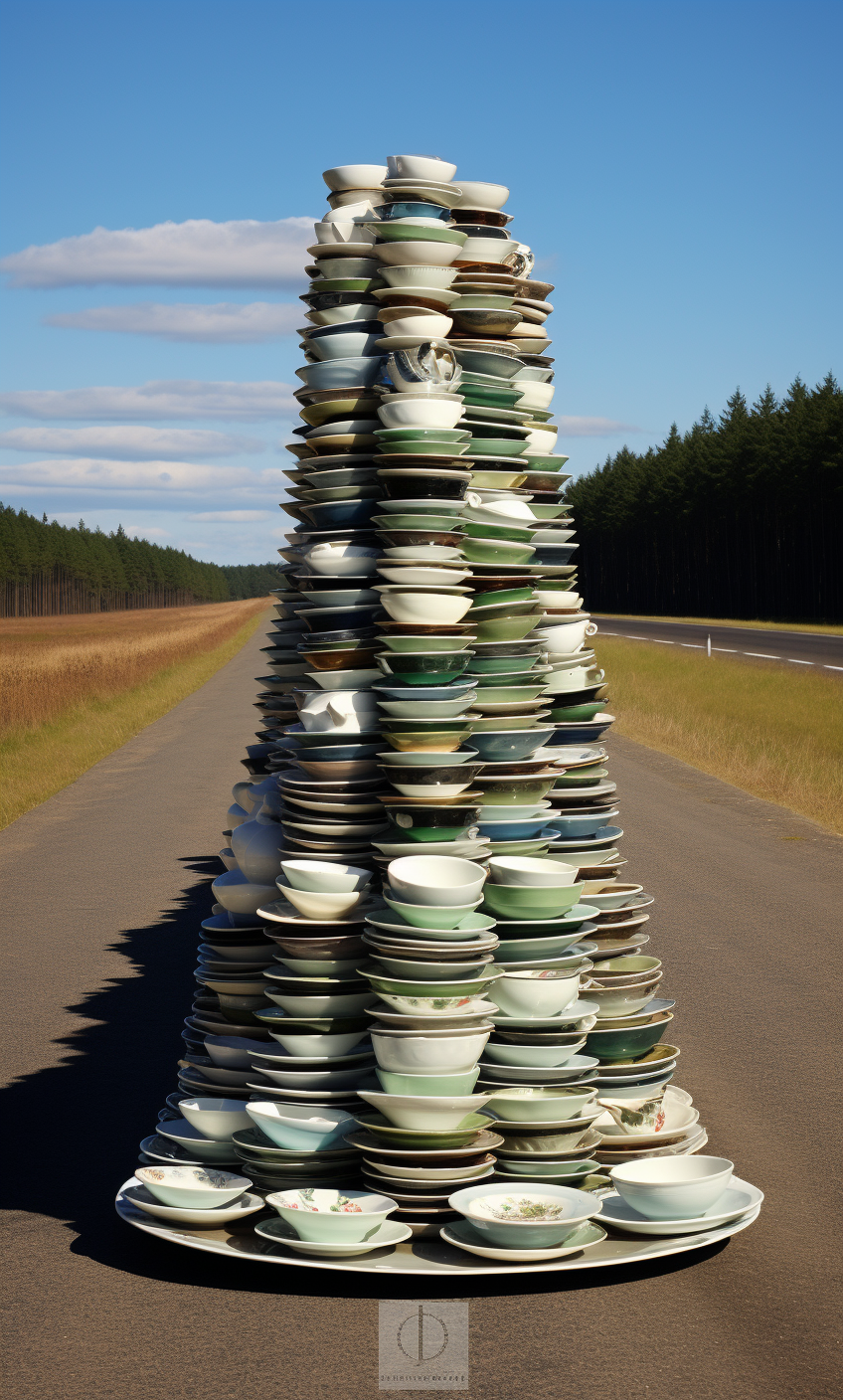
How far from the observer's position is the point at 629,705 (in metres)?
25.0

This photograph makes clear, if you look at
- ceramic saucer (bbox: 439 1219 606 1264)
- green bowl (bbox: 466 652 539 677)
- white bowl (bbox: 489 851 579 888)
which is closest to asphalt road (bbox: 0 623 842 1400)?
ceramic saucer (bbox: 439 1219 606 1264)

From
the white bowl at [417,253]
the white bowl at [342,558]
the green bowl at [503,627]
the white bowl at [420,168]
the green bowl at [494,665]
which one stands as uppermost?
the white bowl at [420,168]

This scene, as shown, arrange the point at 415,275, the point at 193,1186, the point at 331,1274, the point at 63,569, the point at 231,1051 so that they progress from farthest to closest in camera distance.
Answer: the point at 63,569, the point at 415,275, the point at 231,1051, the point at 193,1186, the point at 331,1274

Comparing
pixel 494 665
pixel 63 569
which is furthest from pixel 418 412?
pixel 63 569

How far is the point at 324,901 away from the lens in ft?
14.1

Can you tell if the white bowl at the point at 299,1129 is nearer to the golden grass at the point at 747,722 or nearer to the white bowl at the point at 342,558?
the white bowl at the point at 342,558

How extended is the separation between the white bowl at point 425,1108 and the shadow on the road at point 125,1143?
1.47ft

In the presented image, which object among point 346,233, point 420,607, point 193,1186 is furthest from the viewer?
point 346,233

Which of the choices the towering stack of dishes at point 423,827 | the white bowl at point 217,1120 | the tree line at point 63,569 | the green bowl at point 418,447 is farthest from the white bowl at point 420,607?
the tree line at point 63,569

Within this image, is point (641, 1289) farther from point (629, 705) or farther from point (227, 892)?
point (629, 705)

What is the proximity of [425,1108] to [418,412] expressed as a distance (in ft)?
7.55

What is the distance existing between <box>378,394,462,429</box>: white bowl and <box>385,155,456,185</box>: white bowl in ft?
3.20

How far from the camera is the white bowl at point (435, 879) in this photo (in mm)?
4055

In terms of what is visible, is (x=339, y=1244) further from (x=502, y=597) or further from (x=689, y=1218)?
(x=502, y=597)
